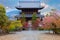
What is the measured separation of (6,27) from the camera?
19672 mm

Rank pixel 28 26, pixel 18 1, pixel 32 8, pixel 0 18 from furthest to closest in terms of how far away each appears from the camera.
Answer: pixel 18 1
pixel 32 8
pixel 28 26
pixel 0 18

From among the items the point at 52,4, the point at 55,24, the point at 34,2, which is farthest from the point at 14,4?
the point at 55,24

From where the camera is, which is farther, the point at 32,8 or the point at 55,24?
the point at 32,8

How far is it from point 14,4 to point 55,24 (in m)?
19.5

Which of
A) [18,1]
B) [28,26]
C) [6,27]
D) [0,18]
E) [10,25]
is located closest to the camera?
[0,18]

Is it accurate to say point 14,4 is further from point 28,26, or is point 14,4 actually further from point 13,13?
point 28,26

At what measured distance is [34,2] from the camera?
3962cm

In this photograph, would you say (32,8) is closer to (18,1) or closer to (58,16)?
(18,1)

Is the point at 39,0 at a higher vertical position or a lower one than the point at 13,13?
higher

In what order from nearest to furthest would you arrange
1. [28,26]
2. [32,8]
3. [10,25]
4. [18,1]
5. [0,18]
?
[0,18] → [10,25] → [28,26] → [32,8] → [18,1]

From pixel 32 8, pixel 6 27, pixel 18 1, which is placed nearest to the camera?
pixel 6 27

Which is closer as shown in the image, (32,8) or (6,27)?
(6,27)

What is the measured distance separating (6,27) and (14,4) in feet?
59.6

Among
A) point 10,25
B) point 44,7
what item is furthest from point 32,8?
point 10,25
